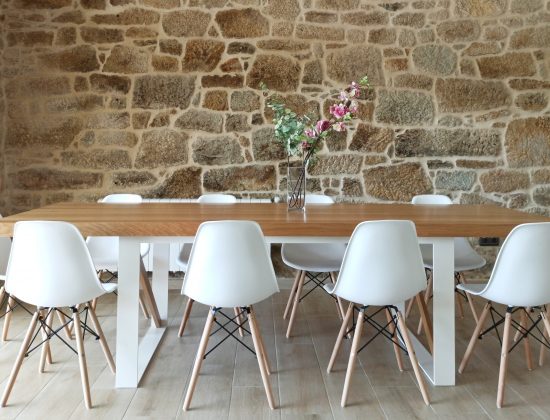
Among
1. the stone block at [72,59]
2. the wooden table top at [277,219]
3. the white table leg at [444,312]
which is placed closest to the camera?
the wooden table top at [277,219]

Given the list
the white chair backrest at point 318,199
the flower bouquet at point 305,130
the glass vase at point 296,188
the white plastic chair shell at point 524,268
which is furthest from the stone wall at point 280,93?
the white plastic chair shell at point 524,268

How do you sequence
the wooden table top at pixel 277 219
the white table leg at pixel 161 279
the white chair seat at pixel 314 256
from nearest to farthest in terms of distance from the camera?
the wooden table top at pixel 277 219 → the white chair seat at pixel 314 256 → the white table leg at pixel 161 279

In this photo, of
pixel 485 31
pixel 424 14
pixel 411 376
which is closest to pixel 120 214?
pixel 411 376

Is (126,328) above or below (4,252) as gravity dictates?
below

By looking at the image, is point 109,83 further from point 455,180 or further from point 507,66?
point 507,66

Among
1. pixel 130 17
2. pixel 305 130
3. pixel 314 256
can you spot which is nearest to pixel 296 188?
pixel 305 130

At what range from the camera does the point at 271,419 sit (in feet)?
6.68

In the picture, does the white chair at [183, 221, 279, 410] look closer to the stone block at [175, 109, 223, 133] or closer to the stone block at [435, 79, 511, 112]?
the stone block at [175, 109, 223, 133]

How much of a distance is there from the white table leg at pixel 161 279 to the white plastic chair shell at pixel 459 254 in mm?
1749

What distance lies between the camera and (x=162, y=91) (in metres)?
4.29

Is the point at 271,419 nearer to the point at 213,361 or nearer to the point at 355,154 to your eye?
the point at 213,361

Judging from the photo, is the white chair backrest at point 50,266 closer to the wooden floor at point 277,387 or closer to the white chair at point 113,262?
the wooden floor at point 277,387

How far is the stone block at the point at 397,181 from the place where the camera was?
4336 mm

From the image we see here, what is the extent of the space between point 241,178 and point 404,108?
1.64m
